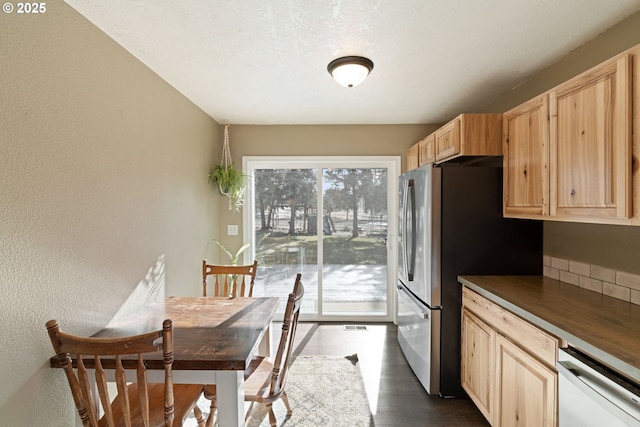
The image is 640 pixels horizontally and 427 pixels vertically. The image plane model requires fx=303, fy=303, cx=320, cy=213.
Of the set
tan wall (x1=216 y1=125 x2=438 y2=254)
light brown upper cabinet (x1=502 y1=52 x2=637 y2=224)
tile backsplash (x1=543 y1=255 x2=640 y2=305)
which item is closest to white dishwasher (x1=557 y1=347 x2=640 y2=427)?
light brown upper cabinet (x1=502 y1=52 x2=637 y2=224)

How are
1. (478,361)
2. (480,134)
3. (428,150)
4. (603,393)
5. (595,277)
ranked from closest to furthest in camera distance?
1. (603,393)
2. (595,277)
3. (478,361)
4. (480,134)
5. (428,150)

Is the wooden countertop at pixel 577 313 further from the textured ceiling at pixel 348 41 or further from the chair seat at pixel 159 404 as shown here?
the chair seat at pixel 159 404

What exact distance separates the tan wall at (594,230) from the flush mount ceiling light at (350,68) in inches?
52.8

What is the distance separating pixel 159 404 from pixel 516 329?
1891mm

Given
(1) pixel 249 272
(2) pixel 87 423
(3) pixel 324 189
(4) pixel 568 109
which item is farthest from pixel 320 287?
(4) pixel 568 109

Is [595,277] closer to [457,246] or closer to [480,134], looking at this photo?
[457,246]

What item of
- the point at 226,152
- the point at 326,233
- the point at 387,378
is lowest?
the point at 387,378

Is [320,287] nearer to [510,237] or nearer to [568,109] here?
[510,237]

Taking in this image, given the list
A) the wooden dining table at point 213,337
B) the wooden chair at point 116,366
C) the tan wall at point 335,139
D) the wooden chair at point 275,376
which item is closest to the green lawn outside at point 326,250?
the tan wall at point 335,139

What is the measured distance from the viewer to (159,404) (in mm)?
1509

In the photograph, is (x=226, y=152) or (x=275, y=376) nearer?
(x=275, y=376)

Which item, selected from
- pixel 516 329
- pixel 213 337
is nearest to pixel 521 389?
pixel 516 329

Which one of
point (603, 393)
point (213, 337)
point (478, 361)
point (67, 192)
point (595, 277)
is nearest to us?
point (603, 393)

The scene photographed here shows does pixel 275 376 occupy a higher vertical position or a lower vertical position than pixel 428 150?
lower
